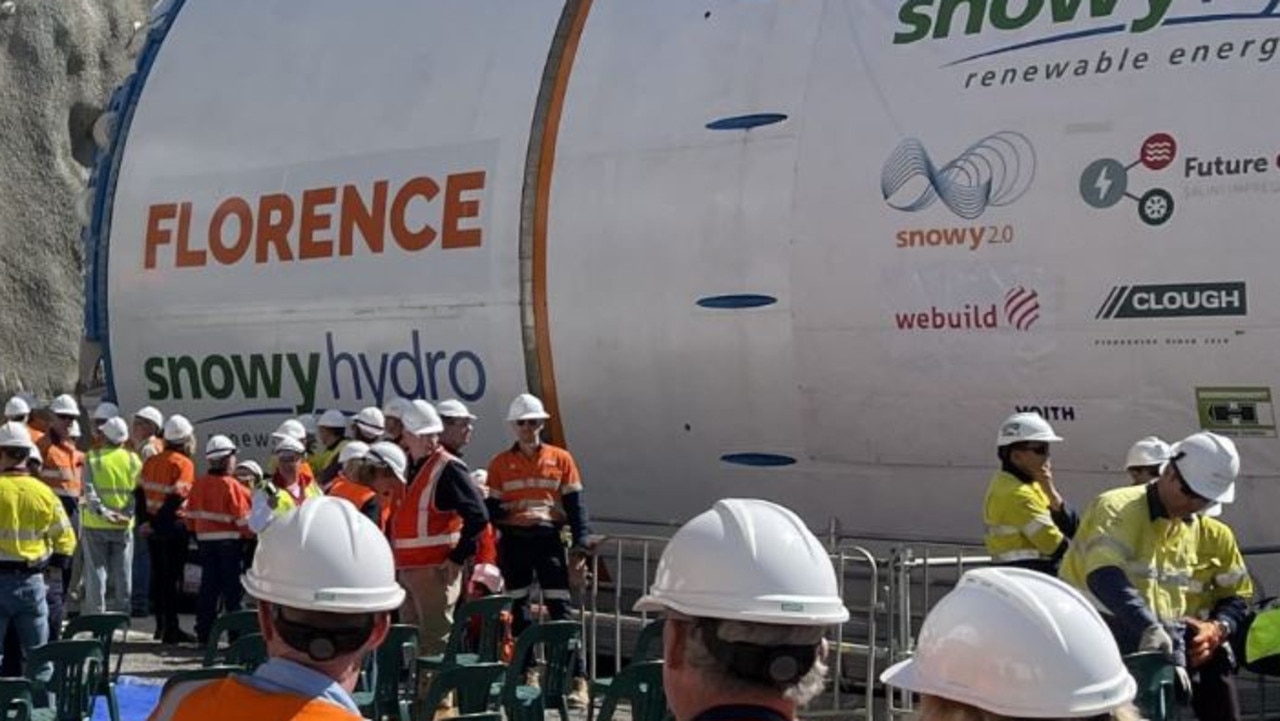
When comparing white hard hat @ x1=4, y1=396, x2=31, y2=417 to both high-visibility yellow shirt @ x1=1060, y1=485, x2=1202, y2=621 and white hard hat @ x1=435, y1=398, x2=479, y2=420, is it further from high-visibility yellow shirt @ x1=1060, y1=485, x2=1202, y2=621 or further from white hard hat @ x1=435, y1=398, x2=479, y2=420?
high-visibility yellow shirt @ x1=1060, y1=485, x2=1202, y2=621

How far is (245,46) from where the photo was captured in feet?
50.4

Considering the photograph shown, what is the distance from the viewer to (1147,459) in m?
9.70

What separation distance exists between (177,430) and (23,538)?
4173mm

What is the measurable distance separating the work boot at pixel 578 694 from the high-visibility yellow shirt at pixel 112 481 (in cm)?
520

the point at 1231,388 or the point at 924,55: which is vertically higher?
the point at 924,55

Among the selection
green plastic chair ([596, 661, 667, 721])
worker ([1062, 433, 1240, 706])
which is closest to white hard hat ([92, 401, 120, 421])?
green plastic chair ([596, 661, 667, 721])

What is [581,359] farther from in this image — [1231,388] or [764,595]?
[764,595]

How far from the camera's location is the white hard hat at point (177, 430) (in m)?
15.2

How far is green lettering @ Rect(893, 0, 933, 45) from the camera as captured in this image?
11086mm

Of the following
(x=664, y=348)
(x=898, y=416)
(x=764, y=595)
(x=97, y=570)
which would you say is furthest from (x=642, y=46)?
(x=764, y=595)

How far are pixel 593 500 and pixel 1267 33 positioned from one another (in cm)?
529

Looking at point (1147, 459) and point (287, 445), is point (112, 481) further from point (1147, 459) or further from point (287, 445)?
point (1147, 459)

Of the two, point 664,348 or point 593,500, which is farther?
point 593,500

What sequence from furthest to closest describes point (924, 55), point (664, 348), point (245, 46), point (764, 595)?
1. point (245, 46)
2. point (664, 348)
3. point (924, 55)
4. point (764, 595)
